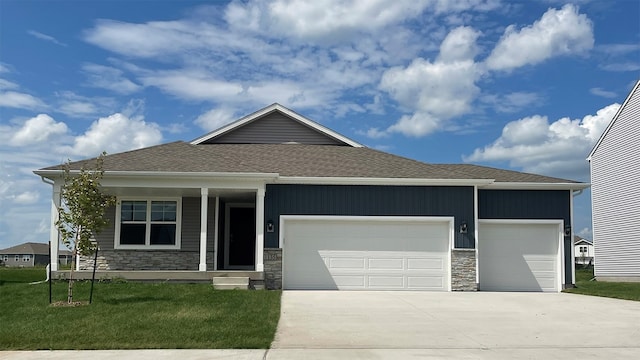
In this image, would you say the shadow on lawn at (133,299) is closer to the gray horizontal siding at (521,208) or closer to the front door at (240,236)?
the front door at (240,236)

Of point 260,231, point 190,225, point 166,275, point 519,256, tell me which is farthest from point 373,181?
point 166,275

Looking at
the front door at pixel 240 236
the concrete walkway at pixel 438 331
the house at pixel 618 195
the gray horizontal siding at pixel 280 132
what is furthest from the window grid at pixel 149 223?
the house at pixel 618 195

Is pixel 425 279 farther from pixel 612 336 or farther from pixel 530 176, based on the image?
pixel 612 336

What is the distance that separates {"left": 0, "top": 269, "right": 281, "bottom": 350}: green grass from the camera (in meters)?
9.54

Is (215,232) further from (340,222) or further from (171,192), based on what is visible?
(340,222)

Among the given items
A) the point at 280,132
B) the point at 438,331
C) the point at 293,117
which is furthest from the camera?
the point at 280,132

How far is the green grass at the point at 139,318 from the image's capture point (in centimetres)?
954

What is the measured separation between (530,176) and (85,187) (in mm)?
13980

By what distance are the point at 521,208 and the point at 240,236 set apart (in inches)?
362

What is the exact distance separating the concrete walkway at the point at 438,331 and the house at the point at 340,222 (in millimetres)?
2555

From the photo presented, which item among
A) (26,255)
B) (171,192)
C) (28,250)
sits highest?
(171,192)

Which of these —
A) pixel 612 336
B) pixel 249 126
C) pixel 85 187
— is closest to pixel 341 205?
pixel 249 126

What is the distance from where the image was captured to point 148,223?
19578mm

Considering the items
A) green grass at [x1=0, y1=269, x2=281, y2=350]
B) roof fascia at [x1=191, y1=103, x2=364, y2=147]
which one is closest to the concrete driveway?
green grass at [x1=0, y1=269, x2=281, y2=350]
